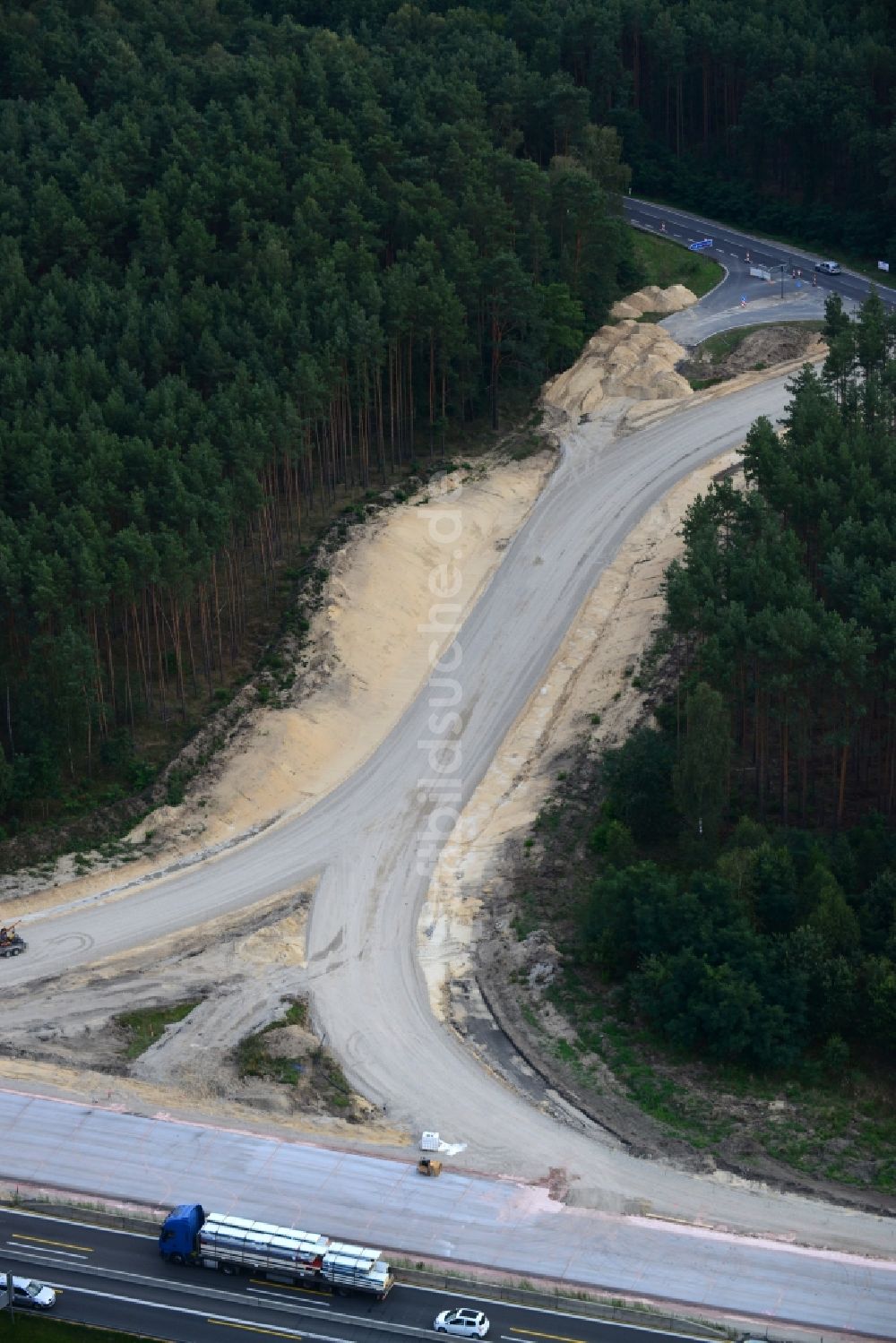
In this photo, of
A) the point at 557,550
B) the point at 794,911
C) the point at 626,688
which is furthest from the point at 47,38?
the point at 794,911

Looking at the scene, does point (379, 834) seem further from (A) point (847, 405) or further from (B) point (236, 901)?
(A) point (847, 405)

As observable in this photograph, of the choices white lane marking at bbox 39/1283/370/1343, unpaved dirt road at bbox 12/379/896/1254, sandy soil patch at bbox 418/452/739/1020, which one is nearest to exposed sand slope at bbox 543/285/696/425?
unpaved dirt road at bbox 12/379/896/1254

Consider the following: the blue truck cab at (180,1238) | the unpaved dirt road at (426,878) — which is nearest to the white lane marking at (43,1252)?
the blue truck cab at (180,1238)

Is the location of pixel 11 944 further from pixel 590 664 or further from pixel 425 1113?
pixel 590 664

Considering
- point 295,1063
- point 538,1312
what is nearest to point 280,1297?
point 538,1312

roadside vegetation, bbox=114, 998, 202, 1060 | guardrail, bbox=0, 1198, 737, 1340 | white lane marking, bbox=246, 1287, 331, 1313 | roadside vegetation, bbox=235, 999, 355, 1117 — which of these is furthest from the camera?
roadside vegetation, bbox=114, 998, 202, 1060

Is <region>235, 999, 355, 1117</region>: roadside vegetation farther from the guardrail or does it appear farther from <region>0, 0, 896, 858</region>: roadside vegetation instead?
<region>0, 0, 896, 858</region>: roadside vegetation

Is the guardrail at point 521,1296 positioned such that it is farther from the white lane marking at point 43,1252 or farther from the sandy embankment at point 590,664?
the sandy embankment at point 590,664
